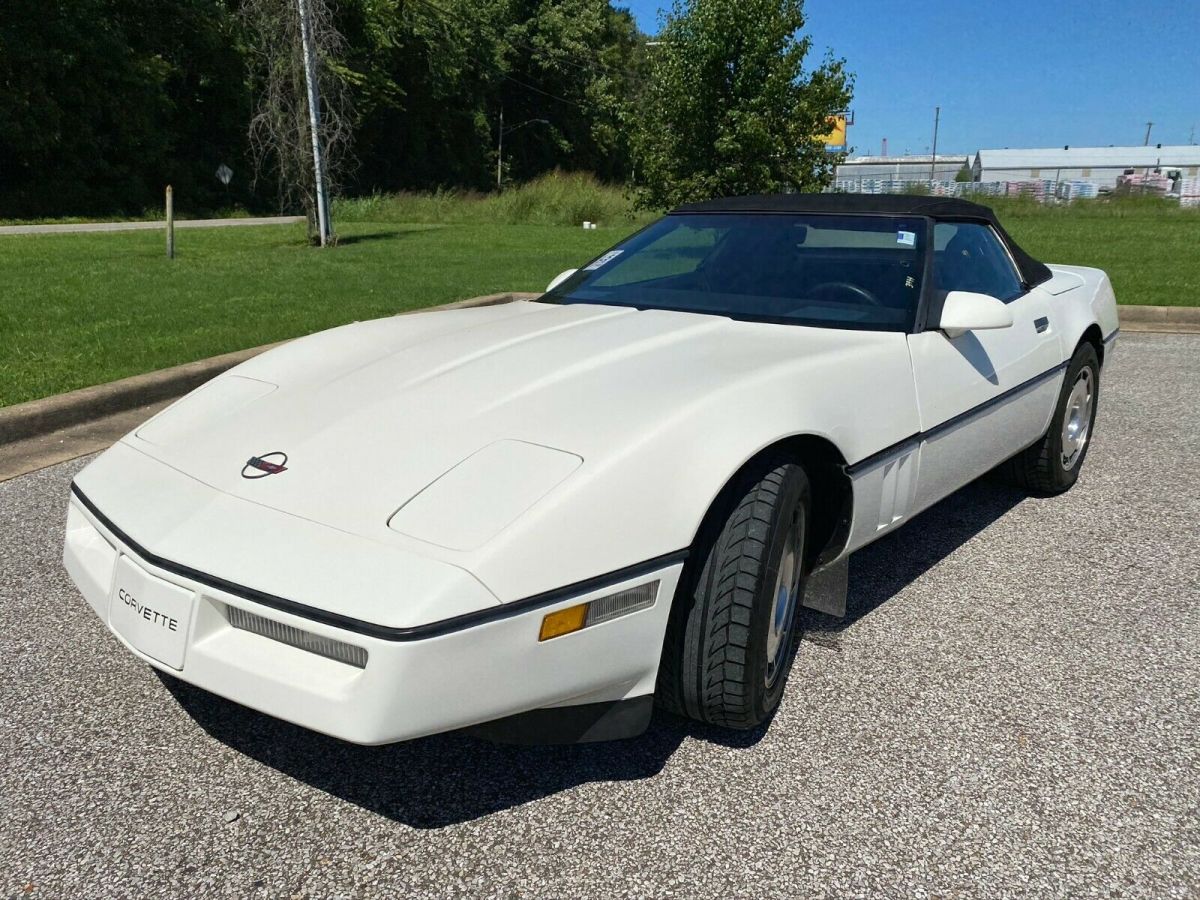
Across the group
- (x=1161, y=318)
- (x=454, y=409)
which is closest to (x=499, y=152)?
(x=1161, y=318)

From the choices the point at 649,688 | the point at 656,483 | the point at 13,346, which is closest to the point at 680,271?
the point at 656,483

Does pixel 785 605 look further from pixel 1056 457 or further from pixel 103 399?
pixel 103 399

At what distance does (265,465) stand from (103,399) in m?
3.67

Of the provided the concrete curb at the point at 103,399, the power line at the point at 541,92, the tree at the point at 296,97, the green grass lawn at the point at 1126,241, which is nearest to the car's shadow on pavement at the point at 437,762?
the concrete curb at the point at 103,399

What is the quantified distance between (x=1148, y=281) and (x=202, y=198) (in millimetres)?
32256

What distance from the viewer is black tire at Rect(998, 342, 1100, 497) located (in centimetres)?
382

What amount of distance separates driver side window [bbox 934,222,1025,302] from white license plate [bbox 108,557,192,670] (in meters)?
2.44

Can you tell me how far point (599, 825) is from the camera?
6.36 feet

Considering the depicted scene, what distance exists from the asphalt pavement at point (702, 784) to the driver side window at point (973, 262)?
1.14 m

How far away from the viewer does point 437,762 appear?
214cm

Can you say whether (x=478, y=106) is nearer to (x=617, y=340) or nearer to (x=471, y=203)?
(x=471, y=203)

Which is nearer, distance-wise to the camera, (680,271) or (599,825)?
(599,825)

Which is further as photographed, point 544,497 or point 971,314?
point 971,314

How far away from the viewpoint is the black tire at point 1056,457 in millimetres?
3824
